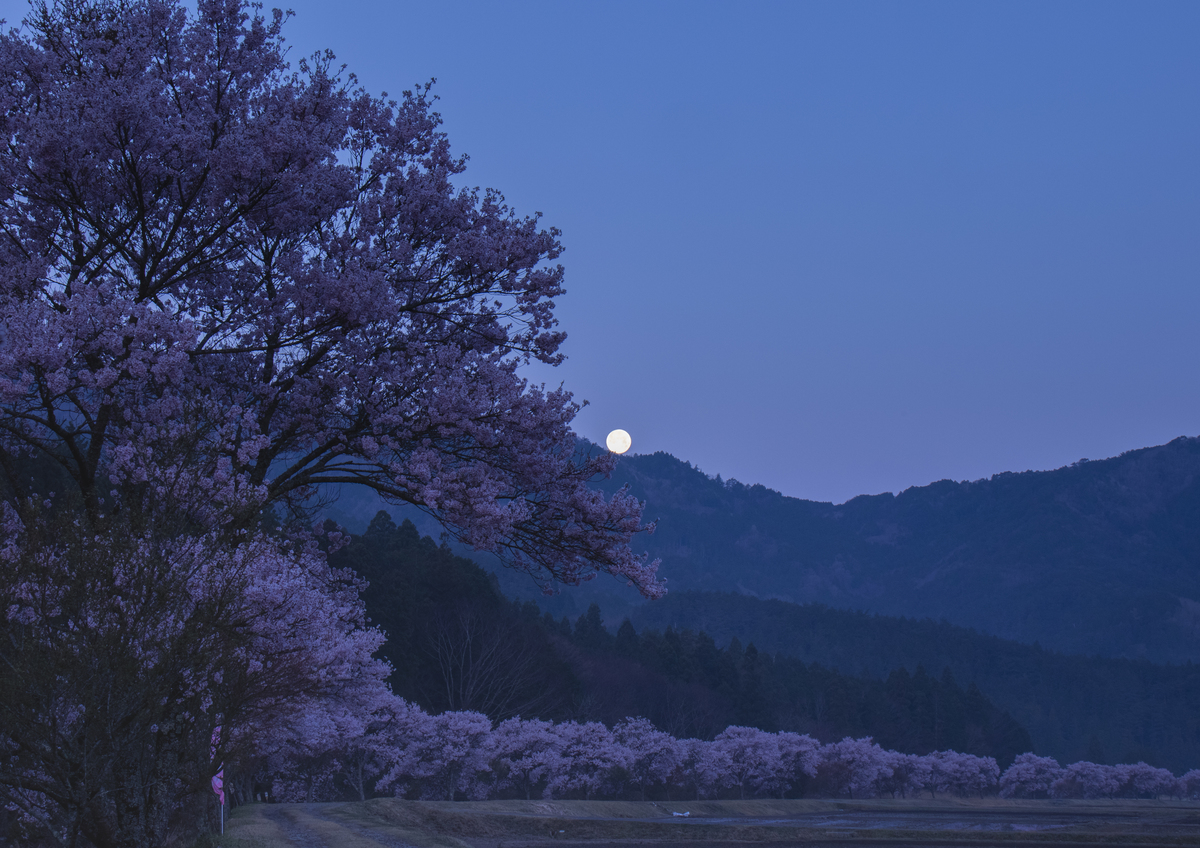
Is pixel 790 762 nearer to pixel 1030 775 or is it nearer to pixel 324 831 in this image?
pixel 1030 775

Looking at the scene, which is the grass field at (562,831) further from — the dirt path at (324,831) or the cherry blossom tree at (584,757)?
the cherry blossom tree at (584,757)

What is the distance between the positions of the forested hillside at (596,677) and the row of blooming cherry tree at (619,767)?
570 cm

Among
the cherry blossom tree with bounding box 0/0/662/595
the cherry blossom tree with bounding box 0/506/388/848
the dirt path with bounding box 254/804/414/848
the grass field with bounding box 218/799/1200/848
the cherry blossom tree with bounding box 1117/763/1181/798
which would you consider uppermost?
the cherry blossom tree with bounding box 0/0/662/595

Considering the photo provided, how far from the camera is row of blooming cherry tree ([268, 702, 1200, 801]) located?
158ft

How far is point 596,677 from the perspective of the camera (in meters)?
90.1

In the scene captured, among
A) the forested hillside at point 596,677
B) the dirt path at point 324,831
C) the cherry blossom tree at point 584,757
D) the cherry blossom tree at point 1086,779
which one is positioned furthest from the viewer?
the cherry blossom tree at point 1086,779

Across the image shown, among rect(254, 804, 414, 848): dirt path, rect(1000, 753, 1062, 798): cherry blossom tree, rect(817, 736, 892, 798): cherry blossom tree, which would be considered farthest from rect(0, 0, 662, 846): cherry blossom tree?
rect(1000, 753, 1062, 798): cherry blossom tree

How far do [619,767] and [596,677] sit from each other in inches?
1088

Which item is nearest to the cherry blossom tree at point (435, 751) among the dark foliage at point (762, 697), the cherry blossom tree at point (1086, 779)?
the dark foliage at point (762, 697)

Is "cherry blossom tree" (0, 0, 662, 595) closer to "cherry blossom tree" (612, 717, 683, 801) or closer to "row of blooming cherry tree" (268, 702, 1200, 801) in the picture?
"row of blooming cherry tree" (268, 702, 1200, 801)


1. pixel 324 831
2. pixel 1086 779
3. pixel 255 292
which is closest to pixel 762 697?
pixel 1086 779

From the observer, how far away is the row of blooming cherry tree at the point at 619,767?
48188 mm

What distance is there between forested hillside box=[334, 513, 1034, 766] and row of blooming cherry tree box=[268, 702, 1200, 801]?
18.7ft

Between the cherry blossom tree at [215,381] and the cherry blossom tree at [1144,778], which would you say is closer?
the cherry blossom tree at [215,381]
